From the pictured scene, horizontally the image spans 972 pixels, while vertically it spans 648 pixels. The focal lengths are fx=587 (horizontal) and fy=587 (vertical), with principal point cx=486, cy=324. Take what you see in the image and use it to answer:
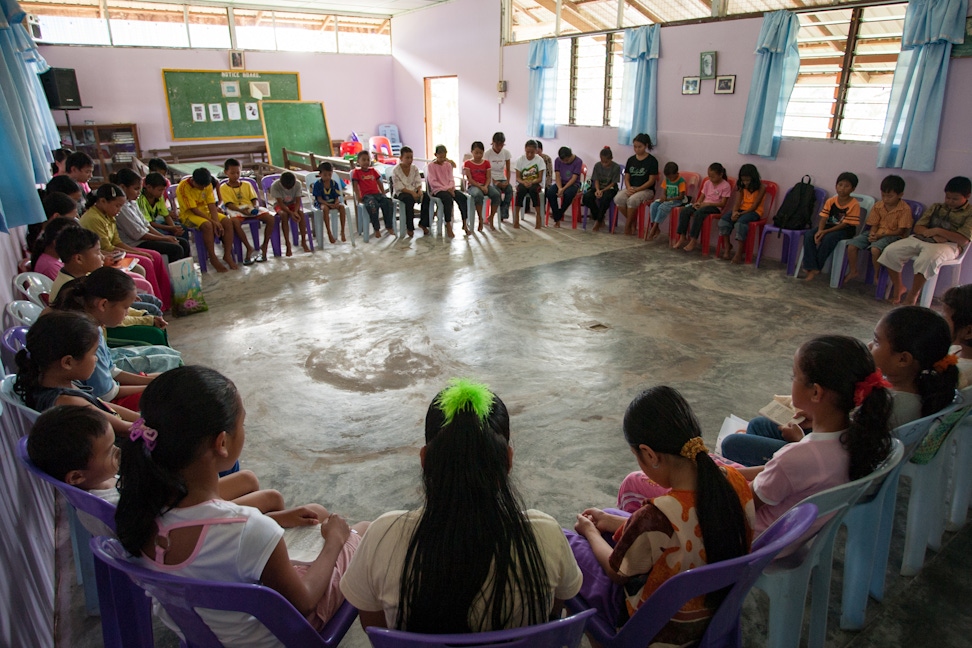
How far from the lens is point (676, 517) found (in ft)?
3.84

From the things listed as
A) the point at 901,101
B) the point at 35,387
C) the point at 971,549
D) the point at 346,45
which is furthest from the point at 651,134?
the point at 346,45

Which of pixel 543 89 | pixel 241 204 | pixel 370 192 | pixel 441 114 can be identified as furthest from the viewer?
pixel 441 114

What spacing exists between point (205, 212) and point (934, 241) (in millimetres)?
6056

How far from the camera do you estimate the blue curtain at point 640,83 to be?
6.72m

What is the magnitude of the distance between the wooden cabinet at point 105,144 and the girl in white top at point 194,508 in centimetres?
955

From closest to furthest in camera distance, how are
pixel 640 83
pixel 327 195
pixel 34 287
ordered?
pixel 34 287 → pixel 327 195 → pixel 640 83

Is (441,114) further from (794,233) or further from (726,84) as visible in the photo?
(794,233)

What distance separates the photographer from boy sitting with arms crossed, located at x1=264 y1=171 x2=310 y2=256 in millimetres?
5949

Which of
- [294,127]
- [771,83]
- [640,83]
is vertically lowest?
[294,127]

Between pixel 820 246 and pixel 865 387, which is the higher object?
pixel 865 387

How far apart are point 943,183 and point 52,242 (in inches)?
245

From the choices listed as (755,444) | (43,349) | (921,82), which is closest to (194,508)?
(43,349)

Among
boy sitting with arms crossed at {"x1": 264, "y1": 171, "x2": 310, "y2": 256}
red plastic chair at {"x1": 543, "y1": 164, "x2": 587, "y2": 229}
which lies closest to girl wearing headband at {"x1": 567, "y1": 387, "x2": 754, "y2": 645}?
boy sitting with arms crossed at {"x1": 264, "y1": 171, "x2": 310, "y2": 256}

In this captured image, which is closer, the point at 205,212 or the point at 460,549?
the point at 460,549
